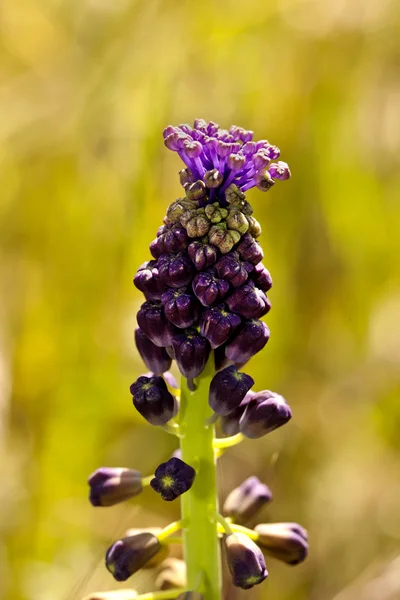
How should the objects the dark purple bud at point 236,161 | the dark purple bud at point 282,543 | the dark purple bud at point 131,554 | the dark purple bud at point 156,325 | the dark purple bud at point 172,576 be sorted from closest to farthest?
the dark purple bud at point 236,161, the dark purple bud at point 156,325, the dark purple bud at point 131,554, the dark purple bud at point 282,543, the dark purple bud at point 172,576

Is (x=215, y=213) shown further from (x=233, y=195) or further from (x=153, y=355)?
(x=153, y=355)

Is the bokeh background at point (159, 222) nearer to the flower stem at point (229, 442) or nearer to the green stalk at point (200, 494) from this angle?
the green stalk at point (200, 494)

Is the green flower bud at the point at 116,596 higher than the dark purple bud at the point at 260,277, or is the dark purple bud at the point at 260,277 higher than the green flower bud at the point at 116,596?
the dark purple bud at the point at 260,277

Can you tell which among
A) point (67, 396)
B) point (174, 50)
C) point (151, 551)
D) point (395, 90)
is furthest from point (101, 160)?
point (151, 551)

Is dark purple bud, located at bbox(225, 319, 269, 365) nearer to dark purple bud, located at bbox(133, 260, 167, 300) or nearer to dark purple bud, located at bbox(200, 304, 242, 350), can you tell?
dark purple bud, located at bbox(200, 304, 242, 350)

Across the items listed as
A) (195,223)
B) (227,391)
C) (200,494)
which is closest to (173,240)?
(195,223)

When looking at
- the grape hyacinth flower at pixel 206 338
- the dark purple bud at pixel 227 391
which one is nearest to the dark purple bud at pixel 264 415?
the grape hyacinth flower at pixel 206 338

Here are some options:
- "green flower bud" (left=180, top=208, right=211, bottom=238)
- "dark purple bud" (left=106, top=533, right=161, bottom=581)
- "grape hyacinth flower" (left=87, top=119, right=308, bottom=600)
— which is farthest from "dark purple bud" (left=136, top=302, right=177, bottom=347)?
"dark purple bud" (left=106, top=533, right=161, bottom=581)
